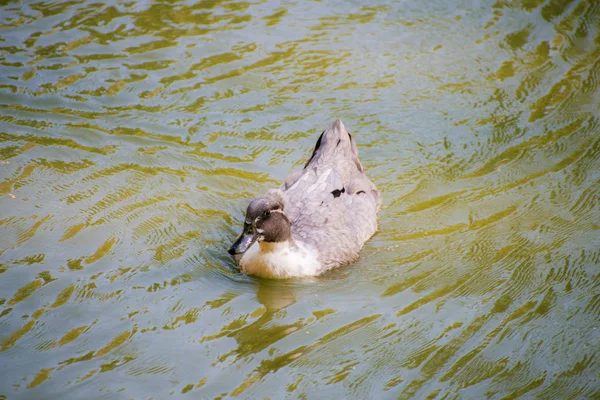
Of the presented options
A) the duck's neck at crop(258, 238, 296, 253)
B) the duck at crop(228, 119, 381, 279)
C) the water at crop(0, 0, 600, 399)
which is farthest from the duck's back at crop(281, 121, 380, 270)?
the duck's neck at crop(258, 238, 296, 253)

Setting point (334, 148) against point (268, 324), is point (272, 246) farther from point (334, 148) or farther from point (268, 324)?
point (334, 148)

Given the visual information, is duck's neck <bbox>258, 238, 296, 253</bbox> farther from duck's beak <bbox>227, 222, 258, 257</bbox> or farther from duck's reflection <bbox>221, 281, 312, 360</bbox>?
duck's reflection <bbox>221, 281, 312, 360</bbox>

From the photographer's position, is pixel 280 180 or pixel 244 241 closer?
pixel 244 241

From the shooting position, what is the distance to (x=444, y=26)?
12727 mm

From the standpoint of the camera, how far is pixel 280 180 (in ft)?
30.2

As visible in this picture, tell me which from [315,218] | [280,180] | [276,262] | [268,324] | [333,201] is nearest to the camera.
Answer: [268,324]

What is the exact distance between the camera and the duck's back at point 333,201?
25.7ft

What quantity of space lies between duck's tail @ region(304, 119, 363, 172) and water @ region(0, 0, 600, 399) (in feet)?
1.68

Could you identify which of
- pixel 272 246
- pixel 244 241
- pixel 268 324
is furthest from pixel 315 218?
pixel 268 324

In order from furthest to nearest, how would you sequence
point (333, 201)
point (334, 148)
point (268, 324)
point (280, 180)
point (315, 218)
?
1. point (280, 180)
2. point (334, 148)
3. point (333, 201)
4. point (315, 218)
5. point (268, 324)

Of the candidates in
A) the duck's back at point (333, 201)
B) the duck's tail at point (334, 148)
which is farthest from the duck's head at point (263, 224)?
the duck's tail at point (334, 148)

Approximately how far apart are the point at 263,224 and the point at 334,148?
197 centimetres

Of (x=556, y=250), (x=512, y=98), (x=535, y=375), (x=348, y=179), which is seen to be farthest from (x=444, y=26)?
(x=535, y=375)

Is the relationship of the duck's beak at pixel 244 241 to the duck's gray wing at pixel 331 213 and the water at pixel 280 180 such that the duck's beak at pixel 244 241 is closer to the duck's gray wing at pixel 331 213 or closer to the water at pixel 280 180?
the water at pixel 280 180
